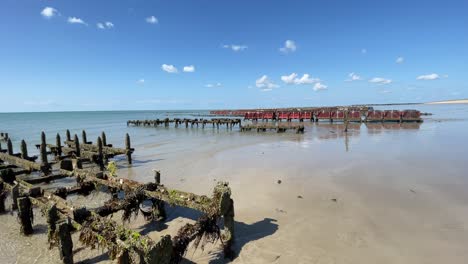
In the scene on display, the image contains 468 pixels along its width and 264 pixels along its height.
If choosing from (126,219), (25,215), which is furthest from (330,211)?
(25,215)

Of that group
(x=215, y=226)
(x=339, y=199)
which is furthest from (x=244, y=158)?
(x=215, y=226)

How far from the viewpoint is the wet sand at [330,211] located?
20.7 ft

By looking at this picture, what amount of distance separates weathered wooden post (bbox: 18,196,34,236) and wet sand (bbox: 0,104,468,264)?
0.79ft

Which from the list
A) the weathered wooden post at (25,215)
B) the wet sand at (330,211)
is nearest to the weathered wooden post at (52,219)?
the wet sand at (330,211)

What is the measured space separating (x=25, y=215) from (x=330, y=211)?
29.3ft

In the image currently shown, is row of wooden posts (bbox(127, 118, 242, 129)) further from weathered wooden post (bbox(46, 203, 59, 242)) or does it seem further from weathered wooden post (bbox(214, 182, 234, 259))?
weathered wooden post (bbox(46, 203, 59, 242))

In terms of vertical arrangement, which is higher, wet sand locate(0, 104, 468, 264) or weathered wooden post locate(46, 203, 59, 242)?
weathered wooden post locate(46, 203, 59, 242)

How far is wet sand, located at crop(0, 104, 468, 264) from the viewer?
6.30 meters

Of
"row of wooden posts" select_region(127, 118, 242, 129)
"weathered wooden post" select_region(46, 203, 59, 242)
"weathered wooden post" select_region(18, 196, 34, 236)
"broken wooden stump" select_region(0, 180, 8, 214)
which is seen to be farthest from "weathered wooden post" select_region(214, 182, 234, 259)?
"row of wooden posts" select_region(127, 118, 242, 129)

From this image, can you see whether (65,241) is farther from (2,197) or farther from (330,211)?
(330,211)

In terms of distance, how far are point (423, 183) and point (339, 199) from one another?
13.6 ft

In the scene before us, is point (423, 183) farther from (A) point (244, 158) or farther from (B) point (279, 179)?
(A) point (244, 158)

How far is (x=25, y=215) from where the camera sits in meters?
7.59

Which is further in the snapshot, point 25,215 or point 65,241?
point 25,215
